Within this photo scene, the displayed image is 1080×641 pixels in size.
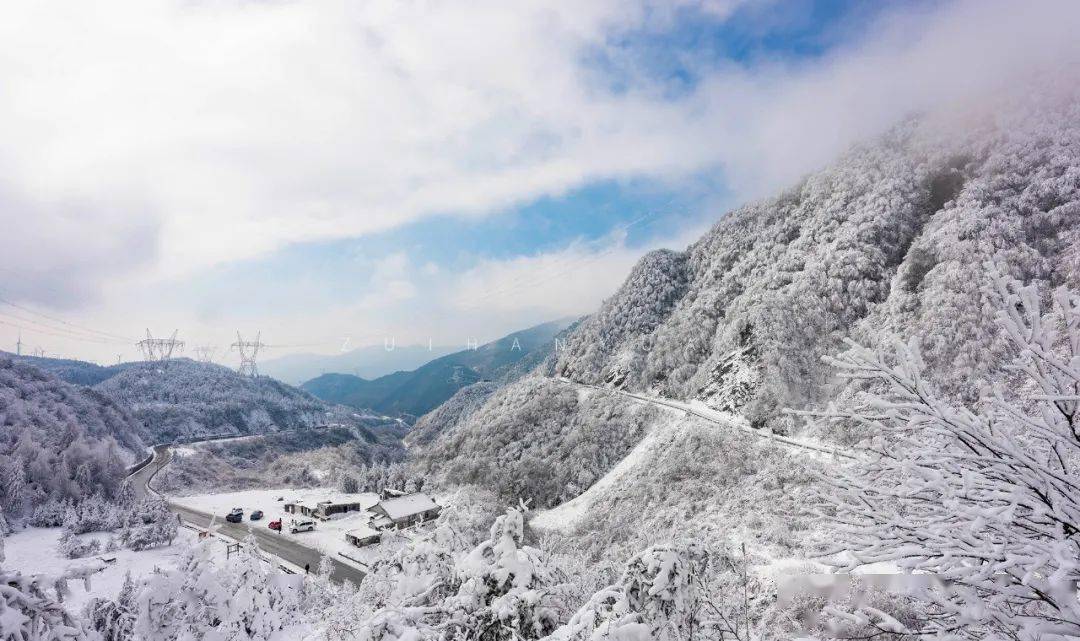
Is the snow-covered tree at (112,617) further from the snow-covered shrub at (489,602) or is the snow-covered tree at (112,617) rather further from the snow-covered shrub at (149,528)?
the snow-covered shrub at (149,528)

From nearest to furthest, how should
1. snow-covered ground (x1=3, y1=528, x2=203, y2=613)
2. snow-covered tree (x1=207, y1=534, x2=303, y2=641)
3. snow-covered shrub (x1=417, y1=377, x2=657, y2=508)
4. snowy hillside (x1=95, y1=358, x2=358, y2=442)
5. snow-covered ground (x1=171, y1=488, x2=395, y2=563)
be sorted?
snow-covered tree (x1=207, y1=534, x2=303, y2=641), snow-covered ground (x1=3, y1=528, x2=203, y2=613), snow-covered ground (x1=171, y1=488, x2=395, y2=563), snow-covered shrub (x1=417, y1=377, x2=657, y2=508), snowy hillside (x1=95, y1=358, x2=358, y2=442)

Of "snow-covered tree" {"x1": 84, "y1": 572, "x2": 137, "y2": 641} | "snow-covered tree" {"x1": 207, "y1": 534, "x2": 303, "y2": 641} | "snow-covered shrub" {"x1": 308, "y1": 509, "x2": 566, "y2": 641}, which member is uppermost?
"snow-covered shrub" {"x1": 308, "y1": 509, "x2": 566, "y2": 641}

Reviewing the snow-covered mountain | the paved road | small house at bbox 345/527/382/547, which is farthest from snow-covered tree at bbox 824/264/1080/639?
small house at bbox 345/527/382/547

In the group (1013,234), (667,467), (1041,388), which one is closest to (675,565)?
(1041,388)

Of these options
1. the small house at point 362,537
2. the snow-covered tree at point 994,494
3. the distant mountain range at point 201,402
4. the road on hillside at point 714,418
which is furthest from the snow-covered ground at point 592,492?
the distant mountain range at point 201,402

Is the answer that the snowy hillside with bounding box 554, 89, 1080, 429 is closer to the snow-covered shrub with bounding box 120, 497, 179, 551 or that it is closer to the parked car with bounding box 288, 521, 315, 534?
the parked car with bounding box 288, 521, 315, 534

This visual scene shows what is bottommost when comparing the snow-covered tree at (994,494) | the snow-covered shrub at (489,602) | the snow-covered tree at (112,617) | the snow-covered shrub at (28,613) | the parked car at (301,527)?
the parked car at (301,527)
